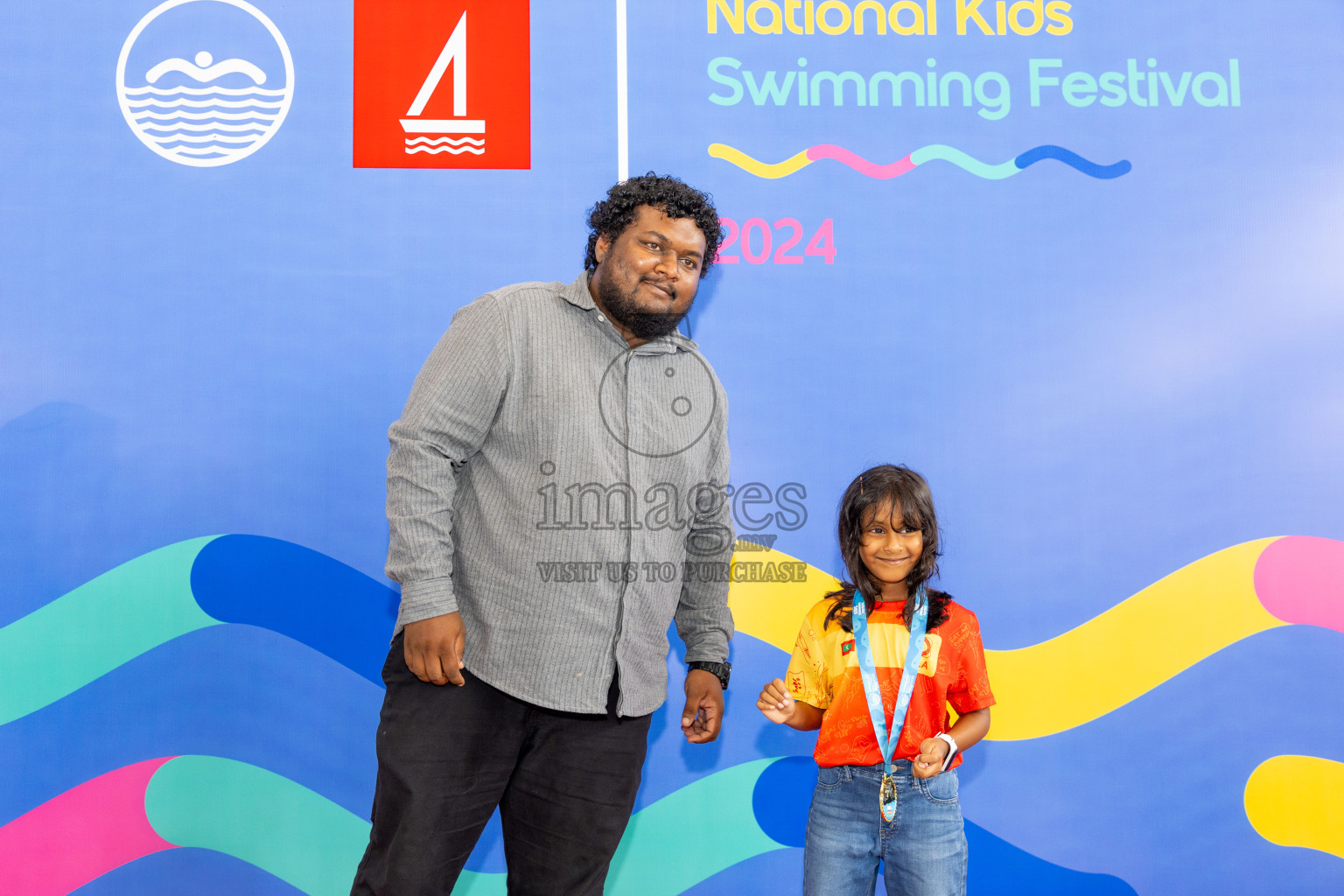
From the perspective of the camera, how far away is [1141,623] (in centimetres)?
245

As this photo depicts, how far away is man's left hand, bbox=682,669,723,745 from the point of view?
5.78 ft

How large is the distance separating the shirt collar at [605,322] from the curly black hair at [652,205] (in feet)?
0.32

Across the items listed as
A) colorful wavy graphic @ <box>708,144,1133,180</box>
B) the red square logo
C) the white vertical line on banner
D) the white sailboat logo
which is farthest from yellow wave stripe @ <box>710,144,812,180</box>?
the white sailboat logo

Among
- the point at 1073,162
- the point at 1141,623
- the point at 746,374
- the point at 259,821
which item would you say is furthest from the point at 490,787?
the point at 1073,162

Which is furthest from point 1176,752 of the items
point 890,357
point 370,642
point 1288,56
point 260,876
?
point 260,876

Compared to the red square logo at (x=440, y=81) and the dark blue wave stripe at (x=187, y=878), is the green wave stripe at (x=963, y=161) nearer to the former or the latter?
the red square logo at (x=440, y=81)

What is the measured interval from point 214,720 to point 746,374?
1657 mm

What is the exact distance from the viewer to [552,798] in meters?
1.59

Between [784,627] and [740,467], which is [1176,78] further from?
[784,627]

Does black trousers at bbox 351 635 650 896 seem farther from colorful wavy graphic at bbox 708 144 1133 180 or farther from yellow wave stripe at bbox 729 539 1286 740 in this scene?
colorful wavy graphic at bbox 708 144 1133 180

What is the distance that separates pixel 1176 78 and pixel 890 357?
3.73 feet

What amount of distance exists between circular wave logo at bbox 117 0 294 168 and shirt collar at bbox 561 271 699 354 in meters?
1.20

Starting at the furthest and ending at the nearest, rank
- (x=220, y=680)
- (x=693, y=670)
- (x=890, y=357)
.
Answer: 1. (x=890, y=357)
2. (x=220, y=680)
3. (x=693, y=670)

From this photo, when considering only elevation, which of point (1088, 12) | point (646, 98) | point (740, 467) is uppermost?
point (1088, 12)
